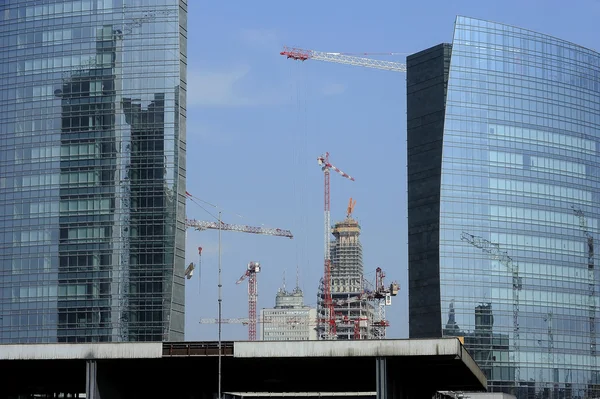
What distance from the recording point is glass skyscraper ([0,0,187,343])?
181 meters

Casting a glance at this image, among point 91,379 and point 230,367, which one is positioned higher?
point 230,367

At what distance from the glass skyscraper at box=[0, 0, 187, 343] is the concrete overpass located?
73.6 m

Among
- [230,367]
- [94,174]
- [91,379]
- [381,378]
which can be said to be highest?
[94,174]

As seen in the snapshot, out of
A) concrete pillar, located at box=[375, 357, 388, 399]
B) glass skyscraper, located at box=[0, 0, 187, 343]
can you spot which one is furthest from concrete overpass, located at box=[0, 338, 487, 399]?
glass skyscraper, located at box=[0, 0, 187, 343]

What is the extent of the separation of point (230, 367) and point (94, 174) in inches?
3703

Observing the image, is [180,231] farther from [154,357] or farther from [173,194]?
[154,357]

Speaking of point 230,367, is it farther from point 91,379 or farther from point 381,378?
point 381,378

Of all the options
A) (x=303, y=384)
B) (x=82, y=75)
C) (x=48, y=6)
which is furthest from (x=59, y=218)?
(x=303, y=384)

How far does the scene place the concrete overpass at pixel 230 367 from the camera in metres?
84.6

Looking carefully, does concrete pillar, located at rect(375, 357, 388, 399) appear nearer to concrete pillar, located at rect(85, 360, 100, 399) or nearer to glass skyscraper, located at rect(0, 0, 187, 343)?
concrete pillar, located at rect(85, 360, 100, 399)

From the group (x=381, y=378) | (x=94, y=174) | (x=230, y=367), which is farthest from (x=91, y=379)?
(x=94, y=174)

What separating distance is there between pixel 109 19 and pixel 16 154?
25.7 meters

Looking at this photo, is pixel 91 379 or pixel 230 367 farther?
pixel 230 367

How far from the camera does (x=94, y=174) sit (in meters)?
183
